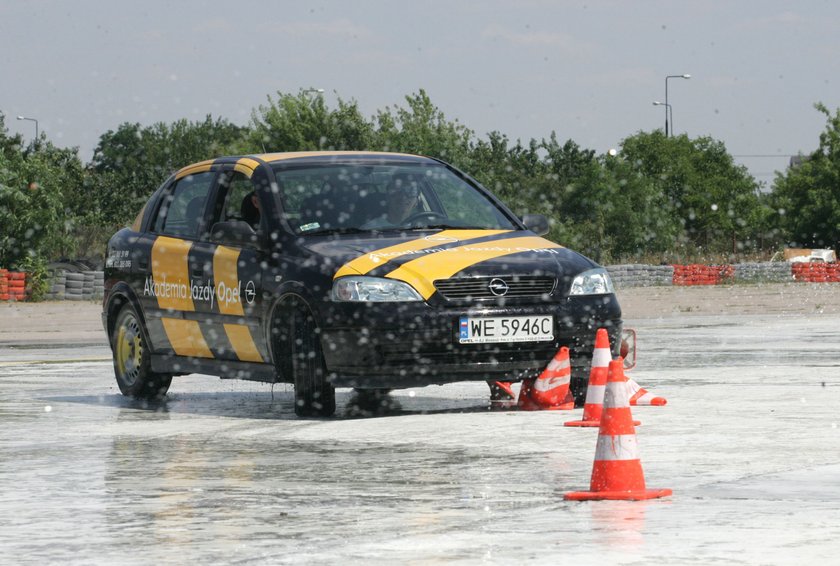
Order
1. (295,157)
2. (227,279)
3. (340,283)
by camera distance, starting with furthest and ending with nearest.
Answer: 1. (295,157)
2. (227,279)
3. (340,283)

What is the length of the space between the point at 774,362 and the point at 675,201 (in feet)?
248

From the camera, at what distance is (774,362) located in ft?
49.6

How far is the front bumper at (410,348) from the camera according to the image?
10.1 metres

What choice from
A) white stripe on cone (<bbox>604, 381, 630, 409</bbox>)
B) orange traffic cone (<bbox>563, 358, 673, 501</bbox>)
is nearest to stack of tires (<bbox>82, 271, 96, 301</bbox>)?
white stripe on cone (<bbox>604, 381, 630, 409</bbox>)

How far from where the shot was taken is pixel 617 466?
6891 millimetres

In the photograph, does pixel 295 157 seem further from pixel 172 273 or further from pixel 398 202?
pixel 172 273

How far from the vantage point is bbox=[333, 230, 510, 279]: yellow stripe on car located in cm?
1029

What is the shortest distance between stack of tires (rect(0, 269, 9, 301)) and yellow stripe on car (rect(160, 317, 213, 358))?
26673 millimetres

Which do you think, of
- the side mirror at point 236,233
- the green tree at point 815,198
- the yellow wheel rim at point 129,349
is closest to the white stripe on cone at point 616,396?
the side mirror at point 236,233

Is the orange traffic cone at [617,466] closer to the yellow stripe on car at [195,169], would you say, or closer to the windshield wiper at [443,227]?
the windshield wiper at [443,227]

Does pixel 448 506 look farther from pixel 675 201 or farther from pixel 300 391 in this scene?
pixel 675 201

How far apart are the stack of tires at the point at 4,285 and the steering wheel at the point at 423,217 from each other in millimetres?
27833

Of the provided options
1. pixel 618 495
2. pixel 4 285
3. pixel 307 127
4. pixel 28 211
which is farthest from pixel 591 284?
pixel 307 127

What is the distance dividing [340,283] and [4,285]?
1142 inches
